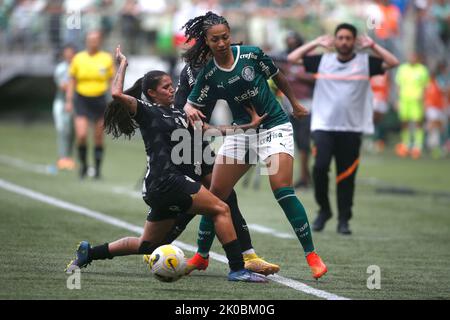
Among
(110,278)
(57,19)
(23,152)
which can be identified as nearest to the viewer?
(110,278)

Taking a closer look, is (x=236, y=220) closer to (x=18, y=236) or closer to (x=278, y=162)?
(x=278, y=162)

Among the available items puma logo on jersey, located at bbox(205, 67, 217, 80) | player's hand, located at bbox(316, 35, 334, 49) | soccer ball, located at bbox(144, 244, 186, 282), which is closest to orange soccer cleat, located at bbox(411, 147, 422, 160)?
player's hand, located at bbox(316, 35, 334, 49)

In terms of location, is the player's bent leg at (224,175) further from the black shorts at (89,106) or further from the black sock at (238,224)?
the black shorts at (89,106)

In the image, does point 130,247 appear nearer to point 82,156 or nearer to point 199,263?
point 199,263

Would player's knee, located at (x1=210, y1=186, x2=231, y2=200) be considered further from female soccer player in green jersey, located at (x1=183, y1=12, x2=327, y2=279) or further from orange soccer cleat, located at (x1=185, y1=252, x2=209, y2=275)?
orange soccer cleat, located at (x1=185, y1=252, x2=209, y2=275)

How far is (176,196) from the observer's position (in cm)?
920

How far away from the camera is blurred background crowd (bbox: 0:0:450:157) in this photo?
28748 millimetres

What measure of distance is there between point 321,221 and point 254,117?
4384mm

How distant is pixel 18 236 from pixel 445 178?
40.1ft

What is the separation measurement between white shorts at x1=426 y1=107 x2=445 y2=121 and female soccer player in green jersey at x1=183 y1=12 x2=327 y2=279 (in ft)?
65.6

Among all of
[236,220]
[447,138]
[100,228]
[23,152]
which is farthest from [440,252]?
[447,138]

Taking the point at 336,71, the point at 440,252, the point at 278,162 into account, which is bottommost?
the point at 440,252

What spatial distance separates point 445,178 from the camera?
73.2ft

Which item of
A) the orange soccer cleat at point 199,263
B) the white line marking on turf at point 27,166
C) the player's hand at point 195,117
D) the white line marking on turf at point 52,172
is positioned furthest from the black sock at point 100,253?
the white line marking on turf at point 27,166
